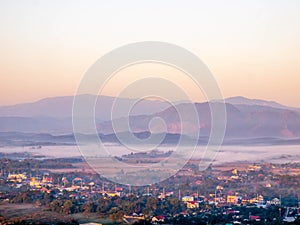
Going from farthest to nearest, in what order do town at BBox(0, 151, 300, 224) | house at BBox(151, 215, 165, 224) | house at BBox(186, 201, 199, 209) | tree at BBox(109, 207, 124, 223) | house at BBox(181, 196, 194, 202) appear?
house at BBox(181, 196, 194, 202) → house at BBox(186, 201, 199, 209) → town at BBox(0, 151, 300, 224) → tree at BBox(109, 207, 124, 223) → house at BBox(151, 215, 165, 224)

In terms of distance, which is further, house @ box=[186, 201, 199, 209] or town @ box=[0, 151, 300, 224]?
house @ box=[186, 201, 199, 209]

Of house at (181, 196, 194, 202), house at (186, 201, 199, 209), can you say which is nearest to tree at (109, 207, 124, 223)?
house at (186, 201, 199, 209)

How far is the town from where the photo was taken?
9852mm

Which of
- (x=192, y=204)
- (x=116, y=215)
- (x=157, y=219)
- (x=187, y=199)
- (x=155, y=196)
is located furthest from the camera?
(x=155, y=196)

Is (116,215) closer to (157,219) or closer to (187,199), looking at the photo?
(157,219)

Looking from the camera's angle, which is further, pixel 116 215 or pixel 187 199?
pixel 187 199

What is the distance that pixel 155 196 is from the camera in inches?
482

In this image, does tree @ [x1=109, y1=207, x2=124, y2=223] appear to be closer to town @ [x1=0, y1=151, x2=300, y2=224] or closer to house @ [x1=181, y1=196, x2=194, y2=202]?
town @ [x1=0, y1=151, x2=300, y2=224]

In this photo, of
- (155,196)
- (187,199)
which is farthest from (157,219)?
(155,196)

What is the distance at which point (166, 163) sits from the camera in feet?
56.1

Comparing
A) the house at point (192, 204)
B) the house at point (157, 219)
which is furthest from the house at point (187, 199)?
the house at point (157, 219)

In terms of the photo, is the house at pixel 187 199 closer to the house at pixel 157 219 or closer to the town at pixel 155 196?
the town at pixel 155 196

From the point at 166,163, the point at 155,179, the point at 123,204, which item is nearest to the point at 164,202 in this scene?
the point at 123,204

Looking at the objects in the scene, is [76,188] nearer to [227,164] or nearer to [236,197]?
[236,197]
